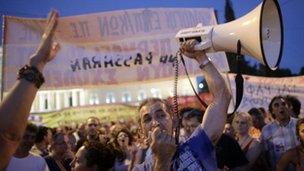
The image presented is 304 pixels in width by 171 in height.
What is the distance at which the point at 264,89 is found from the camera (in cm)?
1097

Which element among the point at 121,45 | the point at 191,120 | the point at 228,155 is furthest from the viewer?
the point at 121,45

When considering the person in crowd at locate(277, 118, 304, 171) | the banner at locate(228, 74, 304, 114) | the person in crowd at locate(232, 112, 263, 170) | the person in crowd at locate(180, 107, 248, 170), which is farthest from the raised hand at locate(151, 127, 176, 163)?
the banner at locate(228, 74, 304, 114)

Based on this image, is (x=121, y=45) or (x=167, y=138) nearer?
(x=167, y=138)

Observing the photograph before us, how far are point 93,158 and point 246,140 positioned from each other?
2.28 metres

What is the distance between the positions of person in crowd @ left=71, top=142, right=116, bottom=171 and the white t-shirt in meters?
0.47

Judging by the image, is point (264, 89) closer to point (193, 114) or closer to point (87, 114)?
point (87, 114)

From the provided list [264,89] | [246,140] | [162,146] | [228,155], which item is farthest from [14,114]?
[264,89]

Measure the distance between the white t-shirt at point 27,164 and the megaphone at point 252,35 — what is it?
5.24ft

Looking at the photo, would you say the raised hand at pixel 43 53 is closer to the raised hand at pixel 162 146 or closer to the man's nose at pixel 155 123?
the raised hand at pixel 162 146

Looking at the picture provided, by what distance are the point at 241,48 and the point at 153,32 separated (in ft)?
26.3

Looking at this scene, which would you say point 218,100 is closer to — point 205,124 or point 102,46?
point 205,124

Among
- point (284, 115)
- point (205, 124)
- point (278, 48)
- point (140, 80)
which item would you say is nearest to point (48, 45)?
point (205, 124)

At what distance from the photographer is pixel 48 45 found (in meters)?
1.44

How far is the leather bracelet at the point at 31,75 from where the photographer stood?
138 cm
